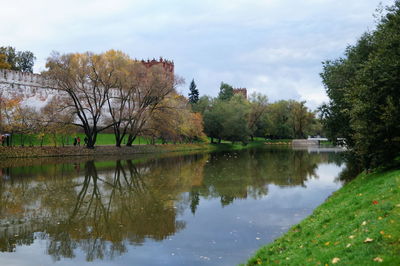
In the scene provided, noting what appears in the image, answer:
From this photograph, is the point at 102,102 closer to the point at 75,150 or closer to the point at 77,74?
the point at 77,74

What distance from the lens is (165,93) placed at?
49656mm

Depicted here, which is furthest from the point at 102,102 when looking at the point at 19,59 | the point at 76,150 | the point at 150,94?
the point at 19,59

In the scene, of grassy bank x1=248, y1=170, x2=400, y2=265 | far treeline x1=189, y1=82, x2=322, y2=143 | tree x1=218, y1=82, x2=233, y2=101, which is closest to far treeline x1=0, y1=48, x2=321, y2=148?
far treeline x1=189, y1=82, x2=322, y2=143

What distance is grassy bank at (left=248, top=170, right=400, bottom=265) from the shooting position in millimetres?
6279

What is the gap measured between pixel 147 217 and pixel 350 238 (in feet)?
25.7

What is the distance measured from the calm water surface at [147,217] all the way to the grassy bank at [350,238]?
1.31 m

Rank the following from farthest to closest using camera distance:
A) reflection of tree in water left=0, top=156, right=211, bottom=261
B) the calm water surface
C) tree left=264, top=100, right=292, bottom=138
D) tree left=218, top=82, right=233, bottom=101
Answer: tree left=218, top=82, right=233, bottom=101 → tree left=264, top=100, right=292, bottom=138 → reflection of tree in water left=0, top=156, right=211, bottom=261 → the calm water surface

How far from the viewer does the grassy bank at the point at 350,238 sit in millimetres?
6279

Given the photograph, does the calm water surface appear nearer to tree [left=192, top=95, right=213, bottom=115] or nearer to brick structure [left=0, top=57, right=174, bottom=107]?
brick structure [left=0, top=57, right=174, bottom=107]

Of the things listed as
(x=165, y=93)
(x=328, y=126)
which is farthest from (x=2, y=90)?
(x=328, y=126)

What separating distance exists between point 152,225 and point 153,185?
9.26 meters

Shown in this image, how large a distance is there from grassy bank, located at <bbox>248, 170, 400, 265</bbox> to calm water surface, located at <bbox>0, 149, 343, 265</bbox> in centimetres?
131

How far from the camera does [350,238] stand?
23.9ft

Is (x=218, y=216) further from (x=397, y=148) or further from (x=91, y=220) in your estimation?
(x=397, y=148)
